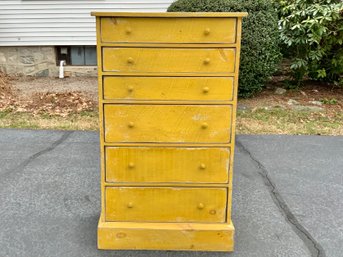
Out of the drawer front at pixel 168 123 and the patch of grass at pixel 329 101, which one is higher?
the drawer front at pixel 168 123

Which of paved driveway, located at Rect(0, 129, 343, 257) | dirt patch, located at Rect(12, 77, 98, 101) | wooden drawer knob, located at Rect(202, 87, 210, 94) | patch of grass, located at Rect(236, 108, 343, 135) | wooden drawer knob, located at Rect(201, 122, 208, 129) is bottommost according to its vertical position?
paved driveway, located at Rect(0, 129, 343, 257)

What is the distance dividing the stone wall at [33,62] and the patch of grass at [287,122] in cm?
395

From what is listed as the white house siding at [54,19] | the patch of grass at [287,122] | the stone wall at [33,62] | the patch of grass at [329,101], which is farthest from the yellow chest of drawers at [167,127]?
the stone wall at [33,62]

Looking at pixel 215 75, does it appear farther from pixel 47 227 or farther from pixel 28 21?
pixel 28 21

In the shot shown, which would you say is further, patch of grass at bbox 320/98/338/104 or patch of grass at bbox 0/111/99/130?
patch of grass at bbox 320/98/338/104

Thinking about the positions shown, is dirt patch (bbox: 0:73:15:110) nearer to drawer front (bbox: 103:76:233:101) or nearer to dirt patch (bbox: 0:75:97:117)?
dirt patch (bbox: 0:75:97:117)

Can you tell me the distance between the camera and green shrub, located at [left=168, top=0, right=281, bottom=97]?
225 inches

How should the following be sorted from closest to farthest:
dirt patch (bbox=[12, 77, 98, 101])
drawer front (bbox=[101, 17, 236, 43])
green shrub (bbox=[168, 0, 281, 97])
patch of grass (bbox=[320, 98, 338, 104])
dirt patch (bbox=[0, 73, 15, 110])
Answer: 1. drawer front (bbox=[101, 17, 236, 43])
2. green shrub (bbox=[168, 0, 281, 97])
3. dirt patch (bbox=[0, 73, 15, 110])
4. patch of grass (bbox=[320, 98, 338, 104])
5. dirt patch (bbox=[12, 77, 98, 101])

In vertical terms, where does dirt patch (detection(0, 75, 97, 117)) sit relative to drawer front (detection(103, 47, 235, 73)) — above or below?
below

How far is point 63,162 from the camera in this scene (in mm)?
3861

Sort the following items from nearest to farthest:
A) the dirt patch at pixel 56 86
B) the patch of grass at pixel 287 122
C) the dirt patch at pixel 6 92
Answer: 1. the patch of grass at pixel 287 122
2. the dirt patch at pixel 6 92
3. the dirt patch at pixel 56 86

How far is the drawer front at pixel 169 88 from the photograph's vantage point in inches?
85.9

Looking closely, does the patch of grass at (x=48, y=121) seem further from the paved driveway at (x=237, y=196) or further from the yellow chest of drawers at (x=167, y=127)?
the yellow chest of drawers at (x=167, y=127)

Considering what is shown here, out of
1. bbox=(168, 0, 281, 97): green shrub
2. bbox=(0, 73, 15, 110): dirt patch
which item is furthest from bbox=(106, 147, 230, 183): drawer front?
bbox=(0, 73, 15, 110): dirt patch
